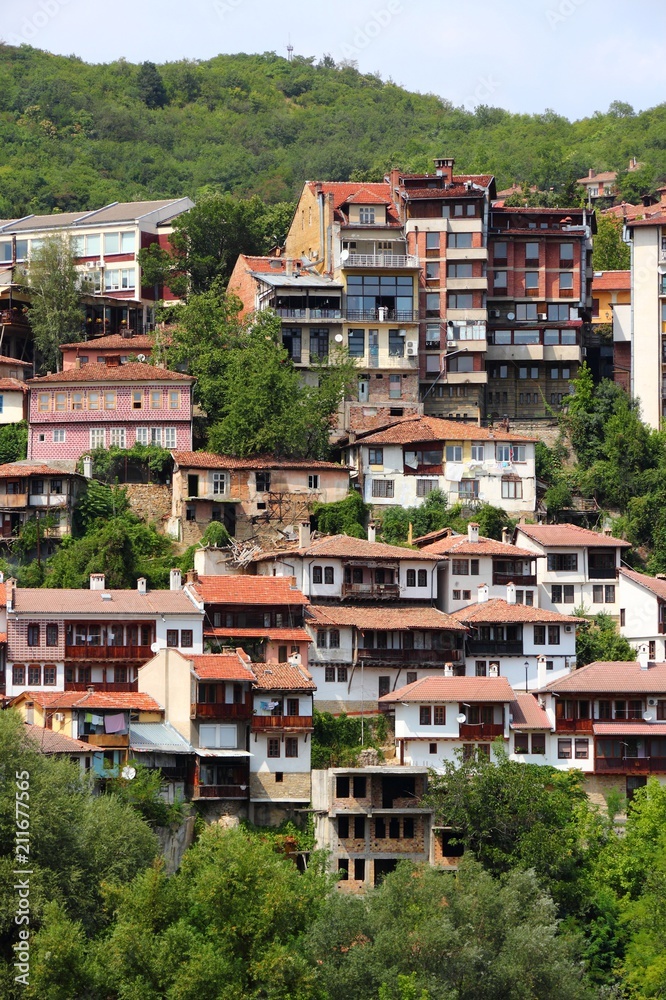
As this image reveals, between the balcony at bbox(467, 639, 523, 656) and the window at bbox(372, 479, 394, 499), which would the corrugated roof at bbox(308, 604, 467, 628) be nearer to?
the balcony at bbox(467, 639, 523, 656)

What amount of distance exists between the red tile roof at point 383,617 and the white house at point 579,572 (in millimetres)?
6192

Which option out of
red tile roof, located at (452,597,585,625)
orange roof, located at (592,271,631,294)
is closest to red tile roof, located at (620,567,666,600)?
red tile roof, located at (452,597,585,625)

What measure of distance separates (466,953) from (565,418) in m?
41.9

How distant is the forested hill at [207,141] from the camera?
16125 centimetres

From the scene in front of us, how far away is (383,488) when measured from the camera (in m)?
87.4

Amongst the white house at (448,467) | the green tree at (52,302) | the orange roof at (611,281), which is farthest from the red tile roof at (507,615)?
the orange roof at (611,281)

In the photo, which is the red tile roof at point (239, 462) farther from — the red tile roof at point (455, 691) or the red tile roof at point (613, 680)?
the red tile roof at point (613, 680)

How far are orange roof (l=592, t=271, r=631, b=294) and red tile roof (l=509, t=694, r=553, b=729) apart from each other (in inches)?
1577

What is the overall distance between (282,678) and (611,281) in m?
46.9

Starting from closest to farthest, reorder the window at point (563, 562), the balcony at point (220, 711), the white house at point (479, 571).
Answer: the balcony at point (220, 711) < the white house at point (479, 571) < the window at point (563, 562)

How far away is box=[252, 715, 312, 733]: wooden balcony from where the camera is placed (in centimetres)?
6694

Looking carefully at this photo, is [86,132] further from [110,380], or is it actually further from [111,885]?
[111,885]

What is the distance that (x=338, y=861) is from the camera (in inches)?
2579

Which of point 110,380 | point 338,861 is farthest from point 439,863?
point 110,380
